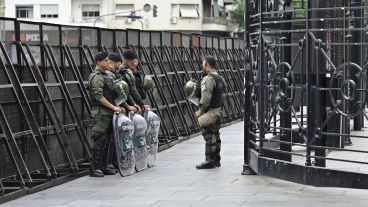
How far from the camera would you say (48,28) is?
14023 millimetres

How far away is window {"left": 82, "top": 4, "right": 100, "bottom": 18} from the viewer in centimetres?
8306

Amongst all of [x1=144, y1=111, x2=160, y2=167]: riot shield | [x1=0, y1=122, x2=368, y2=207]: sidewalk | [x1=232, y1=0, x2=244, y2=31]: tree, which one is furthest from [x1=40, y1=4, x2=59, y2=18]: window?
[x1=0, y1=122, x2=368, y2=207]: sidewalk

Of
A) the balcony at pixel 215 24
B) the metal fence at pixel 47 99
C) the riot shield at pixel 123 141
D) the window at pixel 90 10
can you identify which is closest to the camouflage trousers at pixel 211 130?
the riot shield at pixel 123 141

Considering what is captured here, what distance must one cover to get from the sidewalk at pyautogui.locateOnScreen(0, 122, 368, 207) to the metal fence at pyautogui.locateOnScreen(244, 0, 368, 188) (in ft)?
0.82

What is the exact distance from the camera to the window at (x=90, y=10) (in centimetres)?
8306

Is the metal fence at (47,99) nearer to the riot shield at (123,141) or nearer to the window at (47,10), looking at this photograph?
the riot shield at (123,141)

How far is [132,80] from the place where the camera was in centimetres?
1452

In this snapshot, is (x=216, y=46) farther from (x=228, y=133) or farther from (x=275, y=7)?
(x=275, y=7)

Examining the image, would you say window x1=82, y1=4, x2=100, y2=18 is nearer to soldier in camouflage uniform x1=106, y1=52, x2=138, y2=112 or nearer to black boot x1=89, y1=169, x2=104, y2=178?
soldier in camouflage uniform x1=106, y1=52, x2=138, y2=112

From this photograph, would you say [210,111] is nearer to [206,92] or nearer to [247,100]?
[206,92]

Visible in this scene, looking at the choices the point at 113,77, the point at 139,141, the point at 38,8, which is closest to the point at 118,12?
the point at 38,8

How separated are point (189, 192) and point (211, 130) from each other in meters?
3.06

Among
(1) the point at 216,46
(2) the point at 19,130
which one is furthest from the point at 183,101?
(2) the point at 19,130

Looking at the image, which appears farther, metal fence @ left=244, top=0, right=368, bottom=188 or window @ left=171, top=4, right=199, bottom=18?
window @ left=171, top=4, right=199, bottom=18
